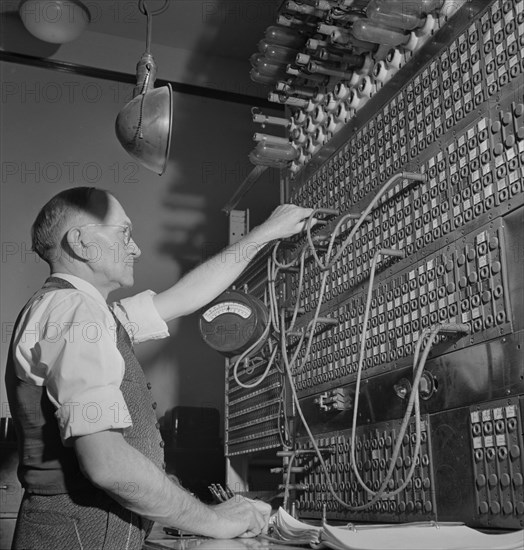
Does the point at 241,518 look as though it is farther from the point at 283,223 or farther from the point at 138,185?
the point at 138,185

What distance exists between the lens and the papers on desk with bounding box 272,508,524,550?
1327 mm

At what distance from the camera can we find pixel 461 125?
1.79 meters

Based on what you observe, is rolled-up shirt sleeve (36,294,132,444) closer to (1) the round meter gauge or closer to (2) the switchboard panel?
(2) the switchboard panel

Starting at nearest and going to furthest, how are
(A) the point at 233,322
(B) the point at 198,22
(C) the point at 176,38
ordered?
1. (A) the point at 233,322
2. (B) the point at 198,22
3. (C) the point at 176,38

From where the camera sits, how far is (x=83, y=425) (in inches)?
57.4

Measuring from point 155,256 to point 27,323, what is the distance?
2638 millimetres

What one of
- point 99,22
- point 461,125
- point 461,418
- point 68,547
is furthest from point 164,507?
point 99,22

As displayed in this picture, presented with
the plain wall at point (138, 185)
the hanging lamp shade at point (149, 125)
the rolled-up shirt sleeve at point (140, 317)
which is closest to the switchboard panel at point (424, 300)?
the rolled-up shirt sleeve at point (140, 317)

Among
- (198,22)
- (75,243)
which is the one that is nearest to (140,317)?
(75,243)

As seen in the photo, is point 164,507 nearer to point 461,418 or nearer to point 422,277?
point 461,418

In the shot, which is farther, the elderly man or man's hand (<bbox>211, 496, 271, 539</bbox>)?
man's hand (<bbox>211, 496, 271, 539</bbox>)

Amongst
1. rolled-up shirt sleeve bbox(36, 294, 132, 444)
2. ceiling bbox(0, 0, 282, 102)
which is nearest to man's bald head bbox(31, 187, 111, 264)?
rolled-up shirt sleeve bbox(36, 294, 132, 444)

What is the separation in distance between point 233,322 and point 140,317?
353mm

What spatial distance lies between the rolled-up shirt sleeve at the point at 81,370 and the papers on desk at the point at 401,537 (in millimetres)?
454
